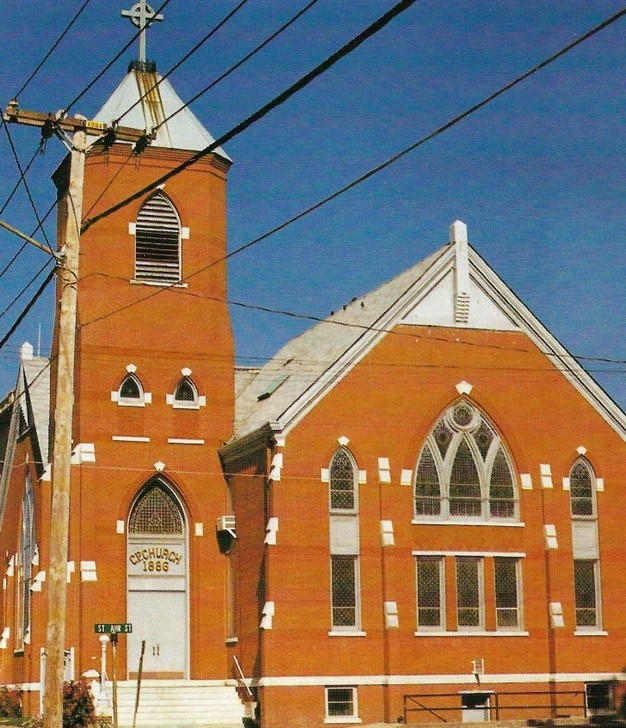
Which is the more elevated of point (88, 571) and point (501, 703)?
point (88, 571)

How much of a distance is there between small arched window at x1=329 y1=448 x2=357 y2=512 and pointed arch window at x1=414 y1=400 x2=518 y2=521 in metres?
1.81

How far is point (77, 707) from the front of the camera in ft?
111

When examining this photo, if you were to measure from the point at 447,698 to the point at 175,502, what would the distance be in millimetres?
9212

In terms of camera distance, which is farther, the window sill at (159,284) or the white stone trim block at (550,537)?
the window sill at (159,284)

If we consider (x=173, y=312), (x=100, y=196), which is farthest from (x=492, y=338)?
(x=100, y=196)

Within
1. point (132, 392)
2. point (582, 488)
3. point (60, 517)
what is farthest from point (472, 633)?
point (60, 517)

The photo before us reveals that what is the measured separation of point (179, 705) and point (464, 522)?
9.02m

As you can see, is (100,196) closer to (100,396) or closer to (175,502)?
(100,396)

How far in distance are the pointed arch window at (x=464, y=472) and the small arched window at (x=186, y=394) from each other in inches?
265

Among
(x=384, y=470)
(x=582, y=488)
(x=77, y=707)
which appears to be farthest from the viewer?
(x=582, y=488)

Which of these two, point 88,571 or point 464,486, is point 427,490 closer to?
point 464,486

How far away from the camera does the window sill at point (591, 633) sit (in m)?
39.8

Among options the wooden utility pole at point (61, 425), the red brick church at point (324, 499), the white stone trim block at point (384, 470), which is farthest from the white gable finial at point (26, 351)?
the wooden utility pole at point (61, 425)

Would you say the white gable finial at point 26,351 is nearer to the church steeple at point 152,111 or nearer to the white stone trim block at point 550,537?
the church steeple at point 152,111
